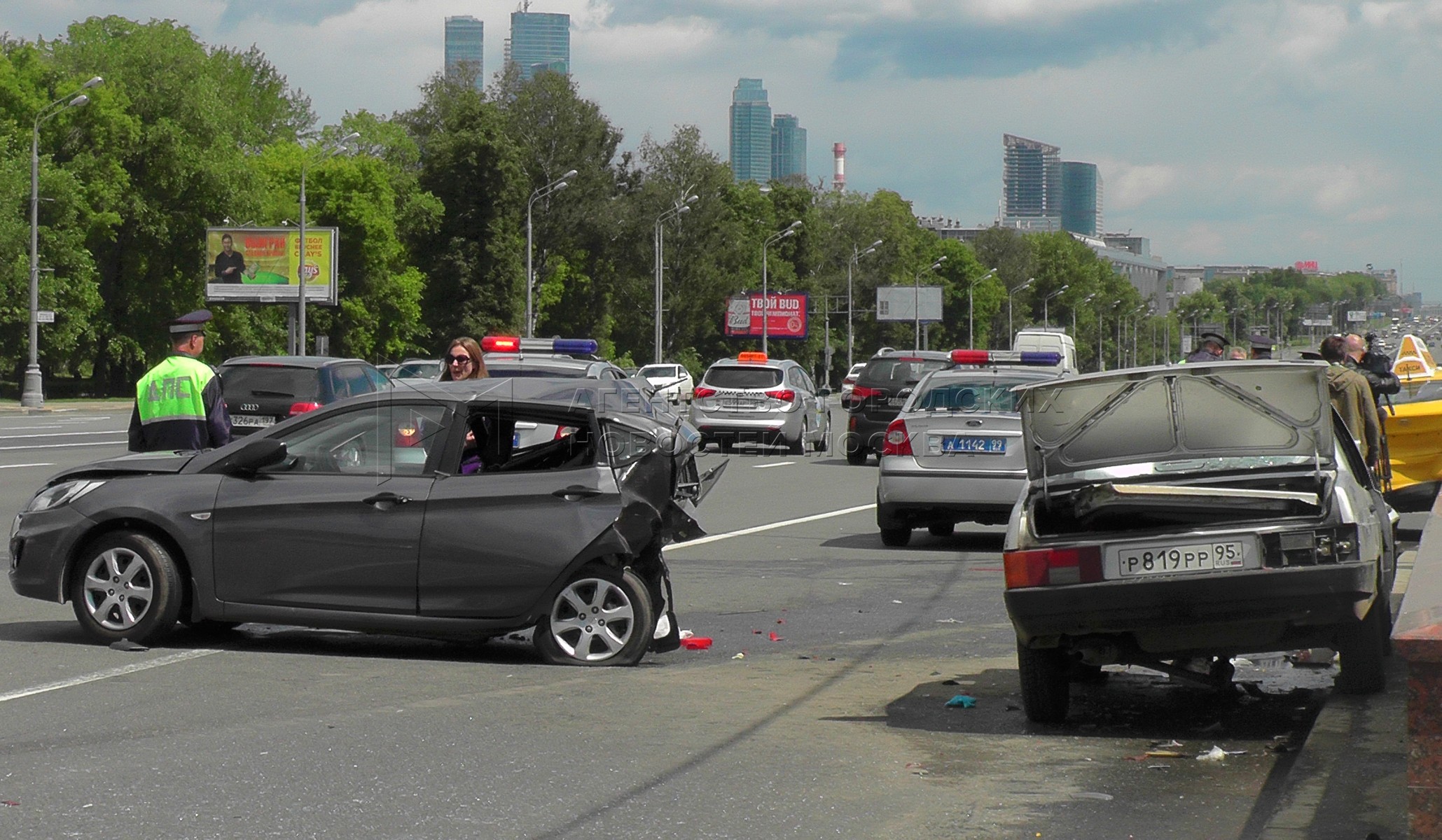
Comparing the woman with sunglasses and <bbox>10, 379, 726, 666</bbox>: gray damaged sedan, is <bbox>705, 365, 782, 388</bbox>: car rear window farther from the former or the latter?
<bbox>10, 379, 726, 666</bbox>: gray damaged sedan

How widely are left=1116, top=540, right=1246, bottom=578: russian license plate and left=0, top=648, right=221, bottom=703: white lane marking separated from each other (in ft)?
14.8

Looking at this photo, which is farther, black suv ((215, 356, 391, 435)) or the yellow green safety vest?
black suv ((215, 356, 391, 435))

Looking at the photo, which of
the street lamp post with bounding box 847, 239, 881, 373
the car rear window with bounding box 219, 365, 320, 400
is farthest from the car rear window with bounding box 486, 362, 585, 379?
the street lamp post with bounding box 847, 239, 881, 373

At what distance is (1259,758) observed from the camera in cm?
676

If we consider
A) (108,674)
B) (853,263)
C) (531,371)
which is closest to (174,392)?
(108,674)

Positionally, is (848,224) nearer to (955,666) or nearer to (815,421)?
(815,421)

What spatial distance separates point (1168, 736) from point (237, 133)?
8118 centimetres

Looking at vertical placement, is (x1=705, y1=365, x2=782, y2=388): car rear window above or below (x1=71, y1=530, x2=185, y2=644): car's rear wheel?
above

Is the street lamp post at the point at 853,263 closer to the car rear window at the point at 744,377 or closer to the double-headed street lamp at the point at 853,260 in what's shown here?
the double-headed street lamp at the point at 853,260

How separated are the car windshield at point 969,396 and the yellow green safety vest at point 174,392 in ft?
21.2

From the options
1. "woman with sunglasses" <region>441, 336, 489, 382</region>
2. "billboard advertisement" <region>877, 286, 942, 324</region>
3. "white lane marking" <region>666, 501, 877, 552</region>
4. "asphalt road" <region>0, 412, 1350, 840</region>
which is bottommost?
"white lane marking" <region>666, 501, 877, 552</region>

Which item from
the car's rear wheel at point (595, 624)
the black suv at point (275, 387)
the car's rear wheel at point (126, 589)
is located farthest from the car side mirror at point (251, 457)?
the black suv at point (275, 387)

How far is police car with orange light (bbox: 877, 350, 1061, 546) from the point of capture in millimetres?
14750

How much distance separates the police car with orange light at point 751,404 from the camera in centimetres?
3133
